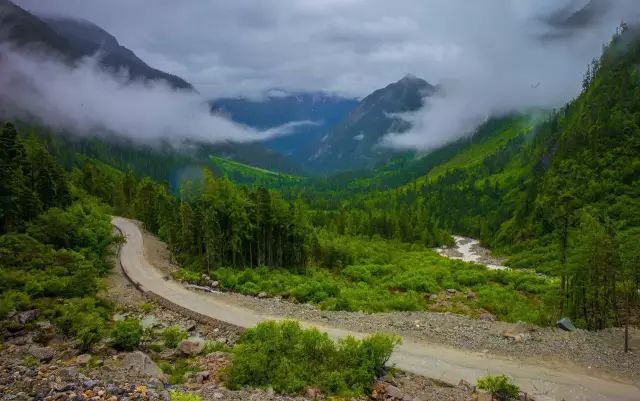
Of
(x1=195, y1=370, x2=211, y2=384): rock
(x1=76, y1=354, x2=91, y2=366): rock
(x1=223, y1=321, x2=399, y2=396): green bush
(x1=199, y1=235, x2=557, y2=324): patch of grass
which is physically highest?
(x1=223, y1=321, x2=399, y2=396): green bush

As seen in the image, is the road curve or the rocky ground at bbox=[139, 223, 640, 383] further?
the rocky ground at bbox=[139, 223, 640, 383]

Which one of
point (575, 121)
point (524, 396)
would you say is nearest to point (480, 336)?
point (524, 396)

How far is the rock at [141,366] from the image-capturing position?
Answer: 22266mm

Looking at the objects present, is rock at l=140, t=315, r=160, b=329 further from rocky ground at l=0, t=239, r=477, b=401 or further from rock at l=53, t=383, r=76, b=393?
rock at l=53, t=383, r=76, b=393

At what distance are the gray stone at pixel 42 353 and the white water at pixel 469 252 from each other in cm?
11065

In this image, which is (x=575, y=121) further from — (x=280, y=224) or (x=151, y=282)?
(x=151, y=282)

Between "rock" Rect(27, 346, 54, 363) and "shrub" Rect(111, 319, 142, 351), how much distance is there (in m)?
3.19

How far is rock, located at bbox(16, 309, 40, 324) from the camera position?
Answer: 29.0 meters

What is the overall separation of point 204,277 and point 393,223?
111873 mm

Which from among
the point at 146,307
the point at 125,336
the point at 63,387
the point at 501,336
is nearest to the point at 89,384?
the point at 63,387

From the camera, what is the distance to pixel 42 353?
79.2ft

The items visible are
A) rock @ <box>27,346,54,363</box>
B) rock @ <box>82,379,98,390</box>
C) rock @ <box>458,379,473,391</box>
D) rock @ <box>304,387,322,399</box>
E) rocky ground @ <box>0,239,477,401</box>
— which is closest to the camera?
rocky ground @ <box>0,239,477,401</box>

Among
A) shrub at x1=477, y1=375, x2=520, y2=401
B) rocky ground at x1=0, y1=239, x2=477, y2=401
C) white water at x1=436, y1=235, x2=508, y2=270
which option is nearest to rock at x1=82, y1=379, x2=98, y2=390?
rocky ground at x1=0, y1=239, x2=477, y2=401

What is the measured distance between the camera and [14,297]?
1206 inches
